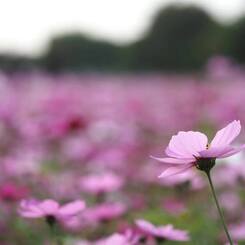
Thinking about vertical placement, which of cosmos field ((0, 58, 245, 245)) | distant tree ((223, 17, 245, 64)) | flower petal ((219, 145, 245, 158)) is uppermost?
distant tree ((223, 17, 245, 64))

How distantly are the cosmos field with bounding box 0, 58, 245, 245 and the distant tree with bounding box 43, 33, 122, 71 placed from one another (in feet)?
44.7

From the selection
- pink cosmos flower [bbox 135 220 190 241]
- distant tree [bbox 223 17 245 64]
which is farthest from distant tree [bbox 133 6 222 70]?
pink cosmos flower [bbox 135 220 190 241]

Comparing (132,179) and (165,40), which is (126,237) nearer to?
(132,179)

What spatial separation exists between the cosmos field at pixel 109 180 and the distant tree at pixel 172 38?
12.7 metres

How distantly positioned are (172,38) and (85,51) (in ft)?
8.93

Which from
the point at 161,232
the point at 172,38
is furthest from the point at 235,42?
the point at 161,232

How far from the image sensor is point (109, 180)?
162 centimetres

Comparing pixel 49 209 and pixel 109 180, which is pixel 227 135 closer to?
pixel 49 209

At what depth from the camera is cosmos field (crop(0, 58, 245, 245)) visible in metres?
1.58

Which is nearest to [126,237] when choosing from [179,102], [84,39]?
[179,102]

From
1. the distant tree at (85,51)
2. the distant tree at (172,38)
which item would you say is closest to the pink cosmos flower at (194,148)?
the distant tree at (172,38)

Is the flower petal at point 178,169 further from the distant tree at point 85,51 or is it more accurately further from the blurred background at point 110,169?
the distant tree at point 85,51

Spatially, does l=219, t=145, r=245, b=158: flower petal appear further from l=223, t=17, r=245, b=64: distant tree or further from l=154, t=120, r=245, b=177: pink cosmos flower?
l=223, t=17, r=245, b=64: distant tree

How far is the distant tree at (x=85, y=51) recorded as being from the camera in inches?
712
